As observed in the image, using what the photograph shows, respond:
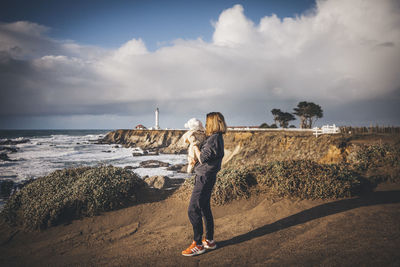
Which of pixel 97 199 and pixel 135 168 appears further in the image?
pixel 135 168

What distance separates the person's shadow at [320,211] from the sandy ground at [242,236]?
0.07 feet

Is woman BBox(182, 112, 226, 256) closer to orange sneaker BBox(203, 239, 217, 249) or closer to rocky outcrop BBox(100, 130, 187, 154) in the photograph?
orange sneaker BBox(203, 239, 217, 249)

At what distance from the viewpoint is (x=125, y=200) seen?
7.27 metres

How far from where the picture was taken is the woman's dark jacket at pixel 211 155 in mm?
3646

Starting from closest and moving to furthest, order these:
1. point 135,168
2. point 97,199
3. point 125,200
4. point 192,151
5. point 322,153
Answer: point 192,151 < point 97,199 < point 125,200 < point 322,153 < point 135,168

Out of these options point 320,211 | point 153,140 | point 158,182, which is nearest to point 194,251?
point 320,211

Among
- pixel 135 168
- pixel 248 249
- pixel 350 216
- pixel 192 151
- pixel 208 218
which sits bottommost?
pixel 135 168

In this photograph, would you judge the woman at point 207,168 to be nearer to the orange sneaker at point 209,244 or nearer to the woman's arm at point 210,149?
the woman's arm at point 210,149

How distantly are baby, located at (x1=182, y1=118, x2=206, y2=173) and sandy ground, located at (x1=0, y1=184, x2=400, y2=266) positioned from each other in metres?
1.81

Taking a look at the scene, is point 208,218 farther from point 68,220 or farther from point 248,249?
point 68,220

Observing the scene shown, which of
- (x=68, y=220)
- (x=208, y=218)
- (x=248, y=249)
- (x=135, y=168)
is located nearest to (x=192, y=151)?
(x=208, y=218)

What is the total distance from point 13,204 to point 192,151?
23.7 ft

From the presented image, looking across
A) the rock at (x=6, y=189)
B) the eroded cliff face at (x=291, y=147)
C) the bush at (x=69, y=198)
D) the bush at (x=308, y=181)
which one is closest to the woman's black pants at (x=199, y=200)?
the bush at (x=308, y=181)

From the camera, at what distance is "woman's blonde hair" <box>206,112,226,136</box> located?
376cm
